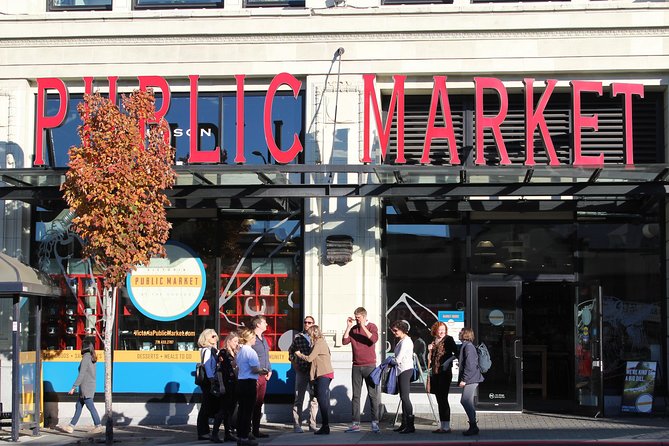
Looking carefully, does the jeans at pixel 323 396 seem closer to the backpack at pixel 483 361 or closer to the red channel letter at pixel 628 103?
the backpack at pixel 483 361

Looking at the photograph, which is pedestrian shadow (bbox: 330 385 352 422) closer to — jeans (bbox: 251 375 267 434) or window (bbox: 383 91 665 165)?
jeans (bbox: 251 375 267 434)

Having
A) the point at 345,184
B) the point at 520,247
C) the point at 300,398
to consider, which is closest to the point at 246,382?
the point at 300,398

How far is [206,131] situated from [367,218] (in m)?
3.25

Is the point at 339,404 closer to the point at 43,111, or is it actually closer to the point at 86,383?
the point at 86,383

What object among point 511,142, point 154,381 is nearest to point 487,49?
point 511,142

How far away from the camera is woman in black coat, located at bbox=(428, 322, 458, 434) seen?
14016 mm

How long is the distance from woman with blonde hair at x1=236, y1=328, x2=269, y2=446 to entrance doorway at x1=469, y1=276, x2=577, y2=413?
16.1 ft

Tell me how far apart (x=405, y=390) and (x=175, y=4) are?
811 centimetres

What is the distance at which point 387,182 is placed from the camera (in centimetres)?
1501

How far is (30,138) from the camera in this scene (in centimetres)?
1680

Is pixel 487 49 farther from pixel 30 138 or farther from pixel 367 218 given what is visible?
pixel 30 138

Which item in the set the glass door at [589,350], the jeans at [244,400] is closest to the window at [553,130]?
the glass door at [589,350]

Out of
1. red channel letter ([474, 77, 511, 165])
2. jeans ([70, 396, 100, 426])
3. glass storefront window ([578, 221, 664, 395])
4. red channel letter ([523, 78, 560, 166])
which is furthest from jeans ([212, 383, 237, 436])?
glass storefront window ([578, 221, 664, 395])

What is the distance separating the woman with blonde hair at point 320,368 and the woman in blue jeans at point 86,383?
3.50 metres
